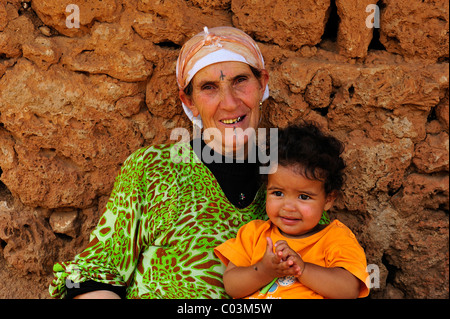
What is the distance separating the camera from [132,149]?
3201 millimetres

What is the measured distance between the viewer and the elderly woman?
8.38ft

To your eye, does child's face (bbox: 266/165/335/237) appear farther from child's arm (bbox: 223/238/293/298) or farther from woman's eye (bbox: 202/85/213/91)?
woman's eye (bbox: 202/85/213/91)

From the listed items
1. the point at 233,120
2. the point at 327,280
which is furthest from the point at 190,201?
the point at 327,280

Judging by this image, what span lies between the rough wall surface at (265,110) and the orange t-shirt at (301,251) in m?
0.70

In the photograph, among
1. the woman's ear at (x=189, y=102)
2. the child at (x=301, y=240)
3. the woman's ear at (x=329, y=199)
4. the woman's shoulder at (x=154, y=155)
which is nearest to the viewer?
the child at (x=301, y=240)

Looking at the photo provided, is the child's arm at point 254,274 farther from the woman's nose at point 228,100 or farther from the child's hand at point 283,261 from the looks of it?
the woman's nose at point 228,100

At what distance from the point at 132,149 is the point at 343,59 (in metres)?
1.38

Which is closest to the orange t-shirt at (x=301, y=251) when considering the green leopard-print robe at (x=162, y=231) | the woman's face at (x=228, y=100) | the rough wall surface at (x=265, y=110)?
the green leopard-print robe at (x=162, y=231)

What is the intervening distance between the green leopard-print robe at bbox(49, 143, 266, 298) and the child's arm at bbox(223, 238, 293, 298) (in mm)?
191

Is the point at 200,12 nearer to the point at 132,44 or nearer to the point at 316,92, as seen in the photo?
the point at 132,44

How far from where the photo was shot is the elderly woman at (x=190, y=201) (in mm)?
2553

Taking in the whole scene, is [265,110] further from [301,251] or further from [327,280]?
[327,280]

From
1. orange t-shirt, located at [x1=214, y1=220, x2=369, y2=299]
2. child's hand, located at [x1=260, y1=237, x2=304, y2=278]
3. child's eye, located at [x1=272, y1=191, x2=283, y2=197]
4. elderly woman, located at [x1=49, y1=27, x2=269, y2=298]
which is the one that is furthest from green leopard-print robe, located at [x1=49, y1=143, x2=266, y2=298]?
child's hand, located at [x1=260, y1=237, x2=304, y2=278]

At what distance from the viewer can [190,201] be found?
2.73 meters
